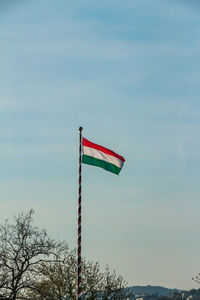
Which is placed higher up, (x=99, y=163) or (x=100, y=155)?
(x=100, y=155)

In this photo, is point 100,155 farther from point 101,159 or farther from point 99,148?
point 99,148

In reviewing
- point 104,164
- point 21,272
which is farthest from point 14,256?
point 104,164

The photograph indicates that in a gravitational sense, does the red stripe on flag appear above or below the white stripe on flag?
above

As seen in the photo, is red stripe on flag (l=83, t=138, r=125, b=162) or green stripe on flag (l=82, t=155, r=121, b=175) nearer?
green stripe on flag (l=82, t=155, r=121, b=175)

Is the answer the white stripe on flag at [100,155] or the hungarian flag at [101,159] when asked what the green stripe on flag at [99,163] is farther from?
the white stripe on flag at [100,155]

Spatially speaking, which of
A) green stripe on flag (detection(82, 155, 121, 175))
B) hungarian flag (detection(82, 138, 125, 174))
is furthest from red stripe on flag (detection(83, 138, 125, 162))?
green stripe on flag (detection(82, 155, 121, 175))

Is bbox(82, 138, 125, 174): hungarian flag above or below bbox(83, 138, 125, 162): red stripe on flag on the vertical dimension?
below

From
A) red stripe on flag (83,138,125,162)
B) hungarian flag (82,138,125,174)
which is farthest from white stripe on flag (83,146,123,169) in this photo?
red stripe on flag (83,138,125,162)

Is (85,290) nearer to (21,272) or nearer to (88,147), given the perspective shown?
(21,272)

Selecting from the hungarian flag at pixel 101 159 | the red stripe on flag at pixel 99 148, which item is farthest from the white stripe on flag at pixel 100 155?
the red stripe on flag at pixel 99 148

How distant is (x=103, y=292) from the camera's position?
58781 mm

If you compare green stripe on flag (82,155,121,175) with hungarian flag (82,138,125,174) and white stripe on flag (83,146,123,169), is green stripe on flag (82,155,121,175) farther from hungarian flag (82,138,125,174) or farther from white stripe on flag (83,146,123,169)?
white stripe on flag (83,146,123,169)

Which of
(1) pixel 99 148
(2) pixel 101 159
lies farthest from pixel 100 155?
(1) pixel 99 148

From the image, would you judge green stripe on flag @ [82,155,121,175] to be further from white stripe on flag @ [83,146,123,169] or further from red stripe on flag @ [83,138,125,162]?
red stripe on flag @ [83,138,125,162]
